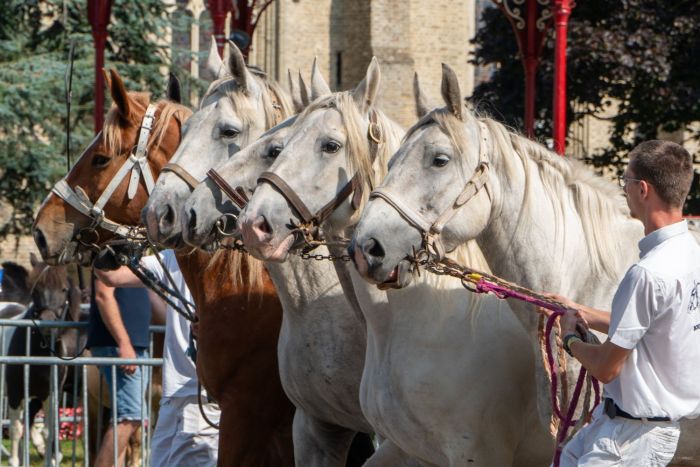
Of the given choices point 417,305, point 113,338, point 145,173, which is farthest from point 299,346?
point 113,338

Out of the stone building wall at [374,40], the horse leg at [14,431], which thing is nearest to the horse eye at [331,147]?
the horse leg at [14,431]

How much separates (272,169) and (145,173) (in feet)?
5.47

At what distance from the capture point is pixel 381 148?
5777 mm

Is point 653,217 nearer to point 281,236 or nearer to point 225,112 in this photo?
point 281,236

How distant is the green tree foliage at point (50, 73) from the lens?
20375 mm

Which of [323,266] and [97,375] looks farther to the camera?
[97,375]

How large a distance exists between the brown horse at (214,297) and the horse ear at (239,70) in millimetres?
715

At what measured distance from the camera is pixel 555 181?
5.28 meters

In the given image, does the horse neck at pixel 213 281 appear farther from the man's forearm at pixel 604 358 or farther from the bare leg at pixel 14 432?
the bare leg at pixel 14 432

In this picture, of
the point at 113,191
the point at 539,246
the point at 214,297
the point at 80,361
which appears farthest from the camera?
A: the point at 80,361

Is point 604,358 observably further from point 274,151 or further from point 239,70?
point 239,70

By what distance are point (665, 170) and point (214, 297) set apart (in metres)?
3.14

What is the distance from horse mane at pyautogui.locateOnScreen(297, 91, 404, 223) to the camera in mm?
5625

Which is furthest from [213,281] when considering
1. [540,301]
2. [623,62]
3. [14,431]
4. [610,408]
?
[623,62]
